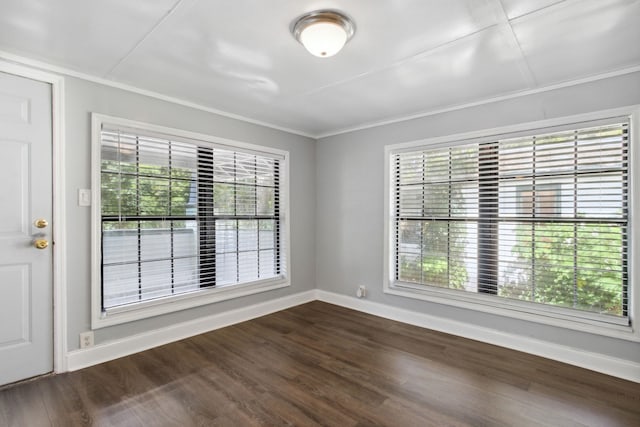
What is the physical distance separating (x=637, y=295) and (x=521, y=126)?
1.56 m

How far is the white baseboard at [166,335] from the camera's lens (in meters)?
2.56

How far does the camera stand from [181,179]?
3.17 m

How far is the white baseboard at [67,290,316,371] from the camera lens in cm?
256

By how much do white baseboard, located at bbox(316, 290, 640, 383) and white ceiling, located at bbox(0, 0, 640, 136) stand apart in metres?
2.21

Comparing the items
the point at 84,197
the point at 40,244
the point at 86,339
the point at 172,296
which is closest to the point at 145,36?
the point at 84,197

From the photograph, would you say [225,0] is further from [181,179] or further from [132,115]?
[181,179]

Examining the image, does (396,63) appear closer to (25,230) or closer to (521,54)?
(521,54)

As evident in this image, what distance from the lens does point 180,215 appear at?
3.16 m

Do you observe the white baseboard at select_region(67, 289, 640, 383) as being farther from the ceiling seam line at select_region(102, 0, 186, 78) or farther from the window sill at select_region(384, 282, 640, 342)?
the ceiling seam line at select_region(102, 0, 186, 78)

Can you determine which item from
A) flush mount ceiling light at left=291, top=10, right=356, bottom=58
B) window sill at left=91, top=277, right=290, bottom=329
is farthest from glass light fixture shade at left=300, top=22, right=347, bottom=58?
window sill at left=91, top=277, right=290, bottom=329

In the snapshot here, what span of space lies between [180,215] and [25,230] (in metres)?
1.13

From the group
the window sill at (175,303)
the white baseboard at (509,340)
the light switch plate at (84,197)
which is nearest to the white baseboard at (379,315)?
the white baseboard at (509,340)

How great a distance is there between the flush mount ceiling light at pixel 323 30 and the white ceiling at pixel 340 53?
6cm

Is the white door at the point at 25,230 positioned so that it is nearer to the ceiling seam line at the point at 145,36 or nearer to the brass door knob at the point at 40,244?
the brass door knob at the point at 40,244
